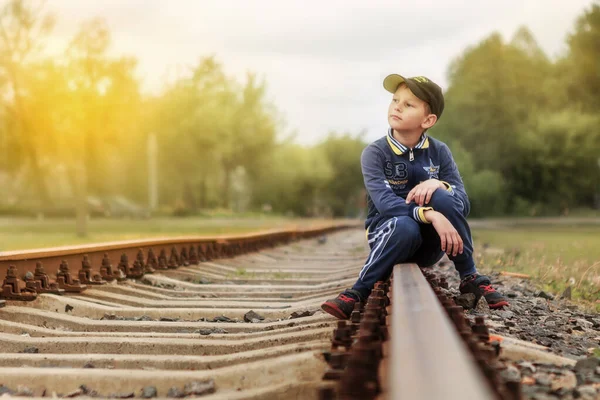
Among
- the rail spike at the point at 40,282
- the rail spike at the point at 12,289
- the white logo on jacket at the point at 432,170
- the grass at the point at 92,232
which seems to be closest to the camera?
the white logo on jacket at the point at 432,170

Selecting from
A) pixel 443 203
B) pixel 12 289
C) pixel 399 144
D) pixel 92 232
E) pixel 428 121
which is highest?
pixel 428 121

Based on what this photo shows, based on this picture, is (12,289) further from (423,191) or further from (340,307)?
(423,191)

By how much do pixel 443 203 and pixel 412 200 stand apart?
189 millimetres

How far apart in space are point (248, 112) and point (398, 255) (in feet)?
123

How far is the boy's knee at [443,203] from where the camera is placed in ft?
11.5

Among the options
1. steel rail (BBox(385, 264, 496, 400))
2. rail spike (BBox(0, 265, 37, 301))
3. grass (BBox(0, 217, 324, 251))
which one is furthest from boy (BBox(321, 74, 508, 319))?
grass (BBox(0, 217, 324, 251))

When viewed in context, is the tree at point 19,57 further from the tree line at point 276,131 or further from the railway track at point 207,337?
the railway track at point 207,337

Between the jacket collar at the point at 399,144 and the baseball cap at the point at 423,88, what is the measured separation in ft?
0.52

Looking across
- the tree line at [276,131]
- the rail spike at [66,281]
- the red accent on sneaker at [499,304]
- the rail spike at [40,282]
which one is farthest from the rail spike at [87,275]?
the tree line at [276,131]

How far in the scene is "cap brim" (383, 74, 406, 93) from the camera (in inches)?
148

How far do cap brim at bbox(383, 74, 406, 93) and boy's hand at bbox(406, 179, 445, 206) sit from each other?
0.58 metres

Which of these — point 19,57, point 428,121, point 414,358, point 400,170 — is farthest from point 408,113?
point 19,57

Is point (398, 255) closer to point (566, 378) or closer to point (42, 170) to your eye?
point (566, 378)

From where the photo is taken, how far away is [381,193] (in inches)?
144
